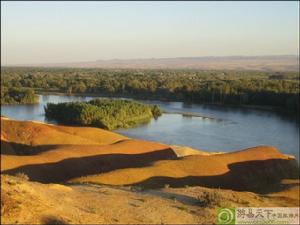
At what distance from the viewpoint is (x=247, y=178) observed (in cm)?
2075

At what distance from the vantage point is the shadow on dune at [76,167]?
58.6ft

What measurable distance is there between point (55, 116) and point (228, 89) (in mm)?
28235

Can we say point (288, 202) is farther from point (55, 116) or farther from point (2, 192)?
point (55, 116)

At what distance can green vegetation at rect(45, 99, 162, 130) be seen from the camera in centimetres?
4822

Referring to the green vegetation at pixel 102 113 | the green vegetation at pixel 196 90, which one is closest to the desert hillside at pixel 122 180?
the green vegetation at pixel 102 113

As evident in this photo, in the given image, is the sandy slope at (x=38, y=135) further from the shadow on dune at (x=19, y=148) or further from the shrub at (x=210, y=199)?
the shrub at (x=210, y=199)

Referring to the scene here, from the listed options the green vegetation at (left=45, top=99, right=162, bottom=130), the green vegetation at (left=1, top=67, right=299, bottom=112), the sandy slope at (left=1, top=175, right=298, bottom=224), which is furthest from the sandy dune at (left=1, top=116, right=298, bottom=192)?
the green vegetation at (left=1, top=67, right=299, bottom=112)

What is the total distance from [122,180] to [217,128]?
30879 mm

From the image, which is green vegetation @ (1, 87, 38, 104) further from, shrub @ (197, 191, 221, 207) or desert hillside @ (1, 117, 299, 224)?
shrub @ (197, 191, 221, 207)

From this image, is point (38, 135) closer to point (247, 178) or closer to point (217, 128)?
point (247, 178)

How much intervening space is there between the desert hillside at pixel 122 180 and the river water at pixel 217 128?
10.2 meters

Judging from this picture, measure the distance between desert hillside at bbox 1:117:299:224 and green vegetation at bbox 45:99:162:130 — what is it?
17660 mm

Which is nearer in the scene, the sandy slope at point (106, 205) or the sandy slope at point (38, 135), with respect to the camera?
the sandy slope at point (106, 205)

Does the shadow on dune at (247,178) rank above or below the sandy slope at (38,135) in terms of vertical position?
below
